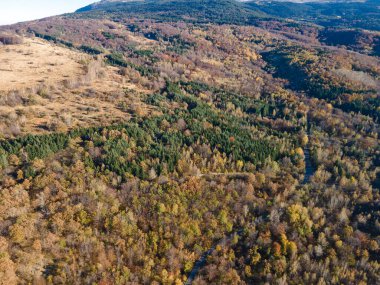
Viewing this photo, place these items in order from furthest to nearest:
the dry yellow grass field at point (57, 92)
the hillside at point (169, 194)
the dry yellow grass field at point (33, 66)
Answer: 1. the dry yellow grass field at point (33, 66)
2. the dry yellow grass field at point (57, 92)
3. the hillside at point (169, 194)

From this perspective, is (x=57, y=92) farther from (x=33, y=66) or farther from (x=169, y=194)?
(x=169, y=194)

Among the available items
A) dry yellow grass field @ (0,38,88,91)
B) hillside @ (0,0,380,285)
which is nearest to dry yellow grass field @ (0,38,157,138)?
dry yellow grass field @ (0,38,88,91)

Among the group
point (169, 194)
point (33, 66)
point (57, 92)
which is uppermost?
point (33, 66)

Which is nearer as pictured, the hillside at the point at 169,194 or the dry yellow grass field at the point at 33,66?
the hillside at the point at 169,194

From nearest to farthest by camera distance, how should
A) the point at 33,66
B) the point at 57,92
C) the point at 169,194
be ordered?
the point at 169,194 → the point at 57,92 → the point at 33,66

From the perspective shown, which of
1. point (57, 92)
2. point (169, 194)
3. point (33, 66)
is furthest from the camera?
point (33, 66)

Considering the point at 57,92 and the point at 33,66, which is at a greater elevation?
the point at 33,66

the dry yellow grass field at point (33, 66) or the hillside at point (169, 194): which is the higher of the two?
the dry yellow grass field at point (33, 66)

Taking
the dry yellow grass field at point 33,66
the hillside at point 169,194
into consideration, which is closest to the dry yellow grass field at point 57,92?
the dry yellow grass field at point 33,66

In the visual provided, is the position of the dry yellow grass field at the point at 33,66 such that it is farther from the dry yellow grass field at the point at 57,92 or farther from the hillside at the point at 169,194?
the hillside at the point at 169,194

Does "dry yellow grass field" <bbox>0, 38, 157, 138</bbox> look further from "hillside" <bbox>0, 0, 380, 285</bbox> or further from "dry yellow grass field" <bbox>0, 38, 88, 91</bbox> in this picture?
"hillside" <bbox>0, 0, 380, 285</bbox>

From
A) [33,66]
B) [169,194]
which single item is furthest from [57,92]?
[169,194]

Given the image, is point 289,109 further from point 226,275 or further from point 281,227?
point 226,275
